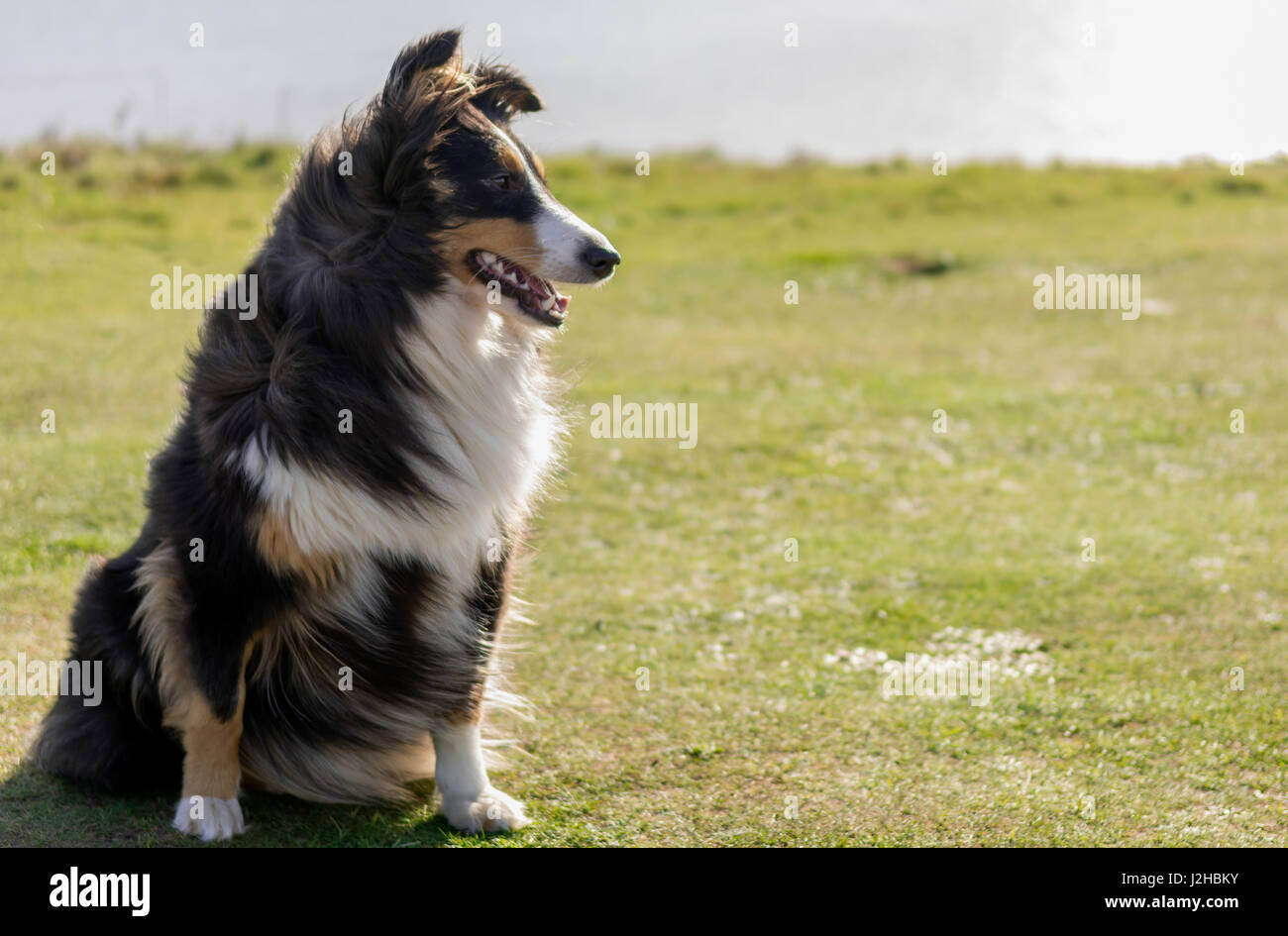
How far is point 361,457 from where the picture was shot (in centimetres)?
413

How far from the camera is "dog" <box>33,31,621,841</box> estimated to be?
162 inches

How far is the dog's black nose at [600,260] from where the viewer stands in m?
4.21

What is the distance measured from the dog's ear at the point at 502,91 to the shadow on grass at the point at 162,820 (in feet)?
7.98

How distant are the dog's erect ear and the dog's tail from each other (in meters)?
1.77

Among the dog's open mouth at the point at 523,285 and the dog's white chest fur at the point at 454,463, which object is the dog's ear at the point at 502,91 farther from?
the dog's white chest fur at the point at 454,463

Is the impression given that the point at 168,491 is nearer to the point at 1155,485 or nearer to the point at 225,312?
the point at 225,312

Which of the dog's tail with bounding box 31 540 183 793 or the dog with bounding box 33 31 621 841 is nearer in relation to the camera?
the dog with bounding box 33 31 621 841

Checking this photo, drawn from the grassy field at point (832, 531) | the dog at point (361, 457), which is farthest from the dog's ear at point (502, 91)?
the grassy field at point (832, 531)

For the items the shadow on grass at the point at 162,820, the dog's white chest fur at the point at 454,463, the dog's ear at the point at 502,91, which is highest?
the dog's ear at the point at 502,91
